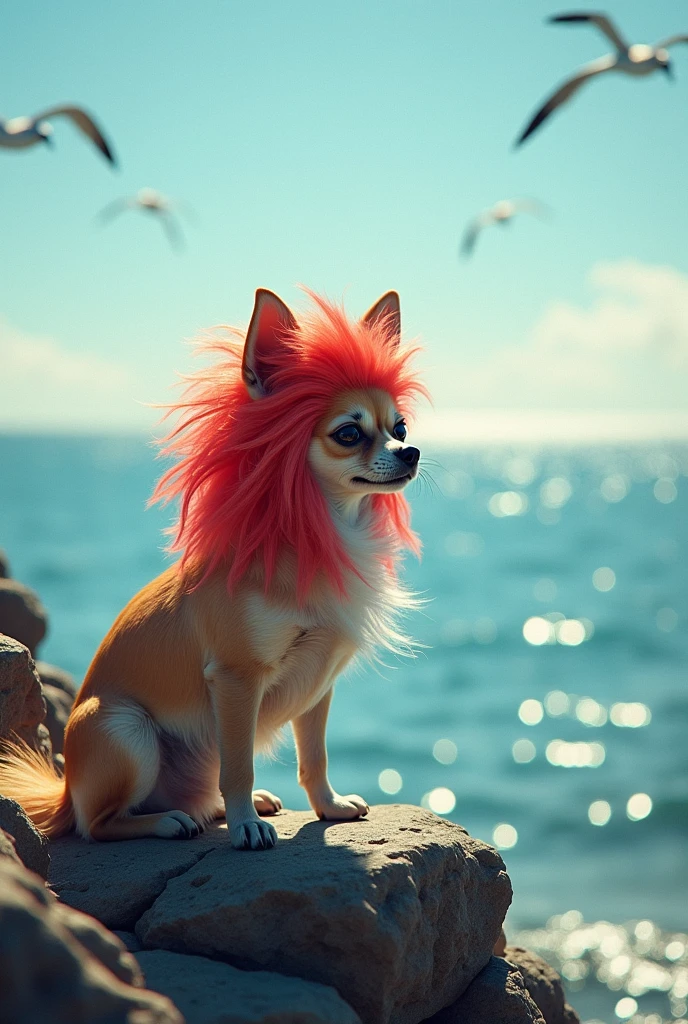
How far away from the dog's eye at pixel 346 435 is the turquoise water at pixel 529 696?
0.42 meters

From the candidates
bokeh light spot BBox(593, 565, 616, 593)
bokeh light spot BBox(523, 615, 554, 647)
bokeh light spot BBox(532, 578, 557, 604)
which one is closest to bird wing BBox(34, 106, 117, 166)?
bokeh light spot BBox(523, 615, 554, 647)

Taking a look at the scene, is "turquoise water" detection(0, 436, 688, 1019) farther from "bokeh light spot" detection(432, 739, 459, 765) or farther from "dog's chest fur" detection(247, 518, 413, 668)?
"dog's chest fur" detection(247, 518, 413, 668)

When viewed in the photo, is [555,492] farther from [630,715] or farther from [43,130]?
[43,130]

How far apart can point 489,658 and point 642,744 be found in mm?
7606

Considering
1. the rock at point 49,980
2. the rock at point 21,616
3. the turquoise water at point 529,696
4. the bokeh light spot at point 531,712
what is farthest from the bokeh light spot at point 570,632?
the rock at point 49,980

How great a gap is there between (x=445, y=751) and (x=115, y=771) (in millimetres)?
11531

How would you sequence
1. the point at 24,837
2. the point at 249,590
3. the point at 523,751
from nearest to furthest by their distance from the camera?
the point at 24,837 → the point at 249,590 → the point at 523,751

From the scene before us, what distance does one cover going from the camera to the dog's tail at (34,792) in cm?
378

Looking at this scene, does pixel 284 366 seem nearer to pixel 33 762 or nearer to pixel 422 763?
pixel 33 762

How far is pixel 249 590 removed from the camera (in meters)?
3.42

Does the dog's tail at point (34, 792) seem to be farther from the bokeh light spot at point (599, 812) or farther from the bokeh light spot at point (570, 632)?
the bokeh light spot at point (570, 632)

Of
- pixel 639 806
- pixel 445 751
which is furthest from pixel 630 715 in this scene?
pixel 639 806

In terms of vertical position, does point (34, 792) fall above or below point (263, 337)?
below

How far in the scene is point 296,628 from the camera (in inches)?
135
